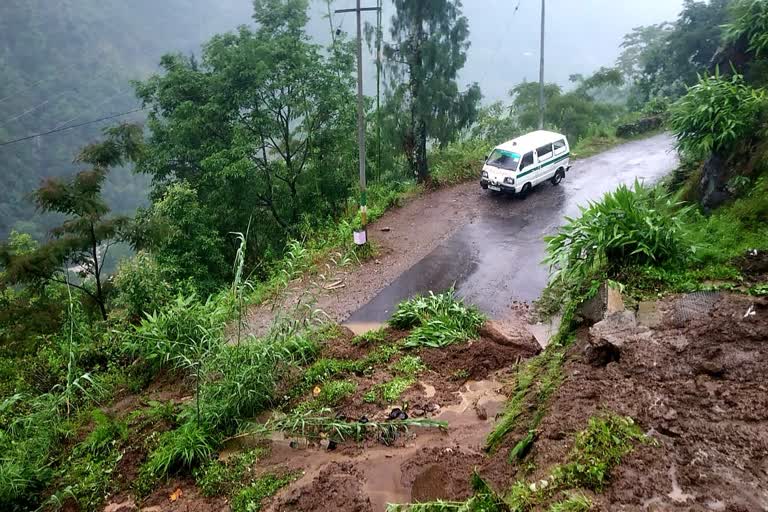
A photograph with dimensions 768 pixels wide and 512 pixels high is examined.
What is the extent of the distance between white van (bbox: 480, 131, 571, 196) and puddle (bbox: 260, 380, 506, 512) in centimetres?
938

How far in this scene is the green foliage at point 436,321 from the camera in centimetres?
768

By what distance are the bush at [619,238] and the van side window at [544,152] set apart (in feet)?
25.6

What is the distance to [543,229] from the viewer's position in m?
13.1

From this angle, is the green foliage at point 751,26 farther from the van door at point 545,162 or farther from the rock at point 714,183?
the van door at point 545,162

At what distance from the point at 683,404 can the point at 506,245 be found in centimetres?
829

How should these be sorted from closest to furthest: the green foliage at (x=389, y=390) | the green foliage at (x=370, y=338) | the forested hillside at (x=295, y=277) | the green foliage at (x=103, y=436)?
the forested hillside at (x=295, y=277) < the green foliage at (x=103, y=436) < the green foliage at (x=389, y=390) < the green foliage at (x=370, y=338)

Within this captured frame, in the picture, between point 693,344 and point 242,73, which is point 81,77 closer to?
point 242,73

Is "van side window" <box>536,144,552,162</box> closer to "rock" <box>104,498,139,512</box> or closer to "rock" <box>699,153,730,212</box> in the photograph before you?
"rock" <box>699,153,730,212</box>

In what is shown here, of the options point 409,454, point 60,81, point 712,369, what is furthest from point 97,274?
point 60,81

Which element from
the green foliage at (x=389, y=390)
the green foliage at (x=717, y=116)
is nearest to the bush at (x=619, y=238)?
the green foliage at (x=717, y=116)

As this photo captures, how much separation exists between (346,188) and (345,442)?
40.0ft

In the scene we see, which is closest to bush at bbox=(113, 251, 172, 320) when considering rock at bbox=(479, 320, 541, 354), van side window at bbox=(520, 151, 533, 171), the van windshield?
rock at bbox=(479, 320, 541, 354)

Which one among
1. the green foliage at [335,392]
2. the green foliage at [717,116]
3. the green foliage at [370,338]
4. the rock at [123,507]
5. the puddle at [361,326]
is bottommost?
the puddle at [361,326]

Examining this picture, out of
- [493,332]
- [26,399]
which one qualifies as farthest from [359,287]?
[26,399]
